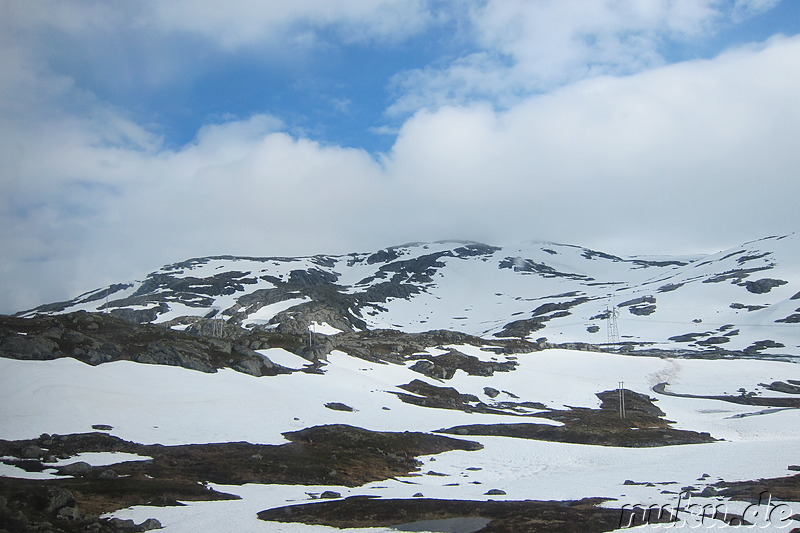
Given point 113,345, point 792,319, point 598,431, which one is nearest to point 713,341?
point 792,319

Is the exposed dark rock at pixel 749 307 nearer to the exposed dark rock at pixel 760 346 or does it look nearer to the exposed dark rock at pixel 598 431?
the exposed dark rock at pixel 760 346

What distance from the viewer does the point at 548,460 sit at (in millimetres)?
45125

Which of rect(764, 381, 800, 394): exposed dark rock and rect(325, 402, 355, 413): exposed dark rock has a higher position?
rect(764, 381, 800, 394): exposed dark rock

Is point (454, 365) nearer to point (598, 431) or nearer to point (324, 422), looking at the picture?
point (598, 431)

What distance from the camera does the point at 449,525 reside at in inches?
906

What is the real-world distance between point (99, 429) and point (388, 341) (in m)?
83.7

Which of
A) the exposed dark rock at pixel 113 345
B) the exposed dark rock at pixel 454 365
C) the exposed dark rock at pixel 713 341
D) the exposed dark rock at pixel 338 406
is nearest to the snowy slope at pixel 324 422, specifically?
the exposed dark rock at pixel 338 406

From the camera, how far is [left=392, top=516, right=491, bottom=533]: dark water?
73.2 feet

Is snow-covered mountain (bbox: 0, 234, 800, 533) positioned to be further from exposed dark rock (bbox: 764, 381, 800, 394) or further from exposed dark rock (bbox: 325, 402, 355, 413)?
exposed dark rock (bbox: 764, 381, 800, 394)

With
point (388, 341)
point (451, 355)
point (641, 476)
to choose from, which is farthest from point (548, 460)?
point (388, 341)

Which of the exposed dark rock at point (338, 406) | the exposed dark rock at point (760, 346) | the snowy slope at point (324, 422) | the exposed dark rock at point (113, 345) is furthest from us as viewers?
the exposed dark rock at point (760, 346)

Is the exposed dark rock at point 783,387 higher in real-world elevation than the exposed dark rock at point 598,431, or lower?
higher

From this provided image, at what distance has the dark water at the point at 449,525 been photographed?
22312 mm

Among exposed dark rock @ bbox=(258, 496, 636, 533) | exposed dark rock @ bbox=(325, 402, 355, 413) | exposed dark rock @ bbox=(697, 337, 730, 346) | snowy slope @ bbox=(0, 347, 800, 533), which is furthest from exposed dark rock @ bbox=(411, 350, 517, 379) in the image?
exposed dark rock @ bbox=(697, 337, 730, 346)
